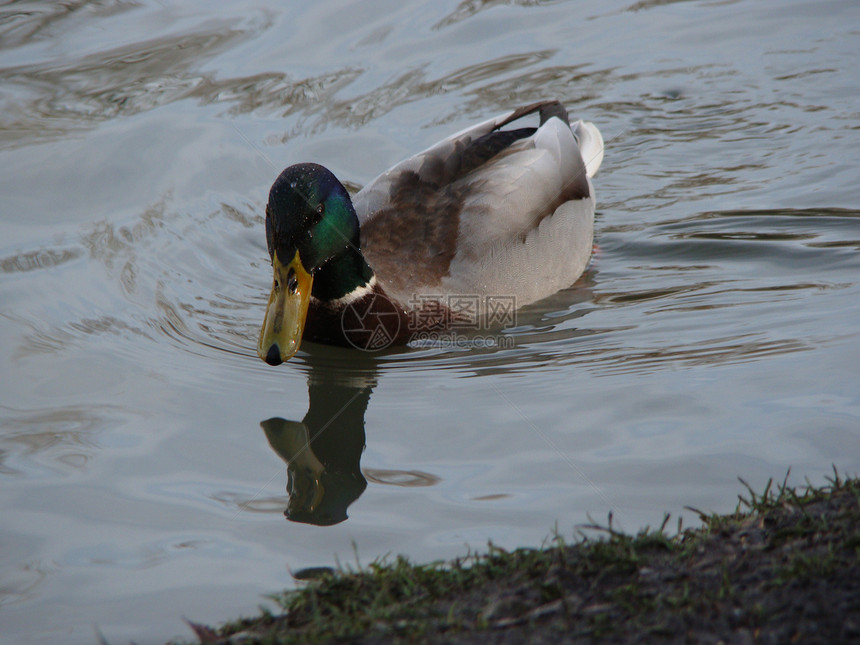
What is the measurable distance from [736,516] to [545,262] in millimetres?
2837

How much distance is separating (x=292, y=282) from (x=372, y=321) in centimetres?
64

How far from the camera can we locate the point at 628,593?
8.13 feet

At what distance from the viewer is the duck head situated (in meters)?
4.42

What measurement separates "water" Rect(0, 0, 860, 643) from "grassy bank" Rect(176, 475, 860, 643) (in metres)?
0.47

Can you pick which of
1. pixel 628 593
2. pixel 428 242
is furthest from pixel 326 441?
pixel 628 593

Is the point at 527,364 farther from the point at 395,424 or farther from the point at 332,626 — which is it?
the point at 332,626

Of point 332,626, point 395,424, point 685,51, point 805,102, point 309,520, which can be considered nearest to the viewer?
point 332,626

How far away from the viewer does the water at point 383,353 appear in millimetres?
3482

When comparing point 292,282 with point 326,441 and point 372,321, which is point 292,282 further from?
point 326,441

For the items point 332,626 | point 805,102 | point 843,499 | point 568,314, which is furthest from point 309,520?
point 805,102

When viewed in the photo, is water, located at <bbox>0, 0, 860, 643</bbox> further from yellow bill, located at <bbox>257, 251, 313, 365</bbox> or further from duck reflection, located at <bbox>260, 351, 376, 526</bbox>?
yellow bill, located at <bbox>257, 251, 313, 365</bbox>

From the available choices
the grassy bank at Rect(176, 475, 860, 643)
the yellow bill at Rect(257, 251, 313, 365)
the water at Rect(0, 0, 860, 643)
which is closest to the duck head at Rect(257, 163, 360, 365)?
the yellow bill at Rect(257, 251, 313, 365)

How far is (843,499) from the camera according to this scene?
9.48 ft
